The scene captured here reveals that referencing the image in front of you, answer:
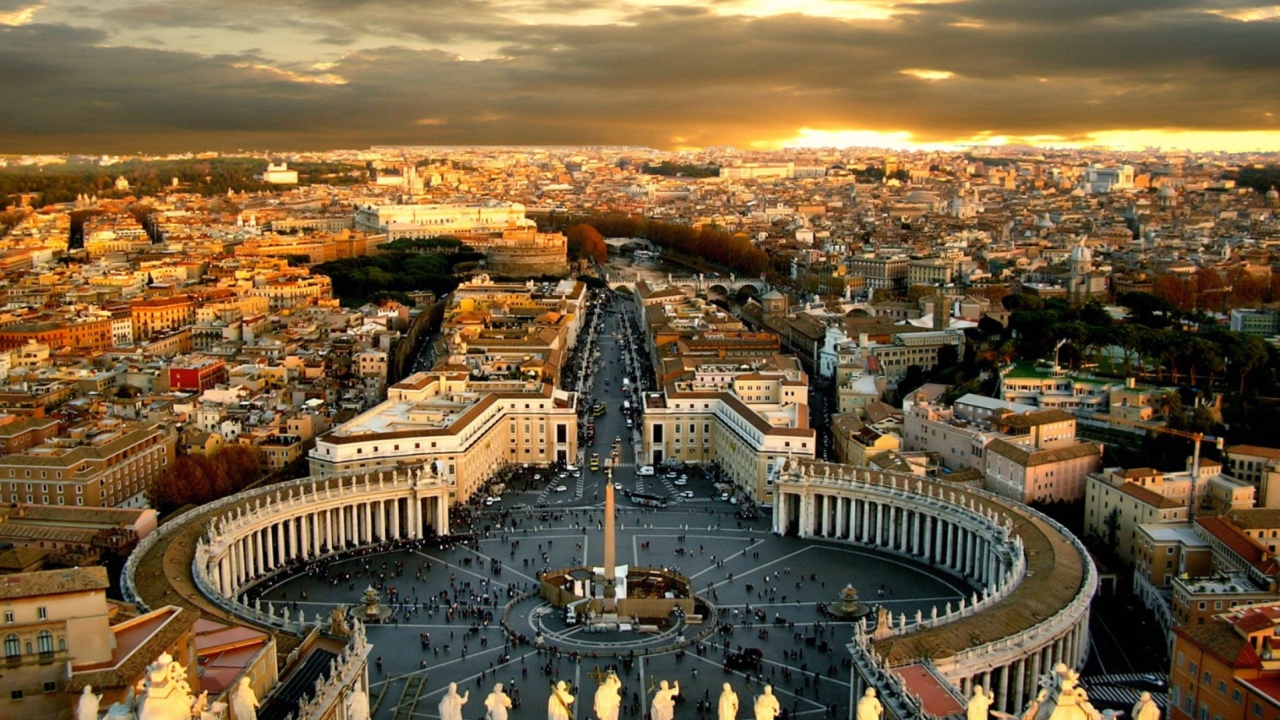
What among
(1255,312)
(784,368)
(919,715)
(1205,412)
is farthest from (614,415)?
(919,715)

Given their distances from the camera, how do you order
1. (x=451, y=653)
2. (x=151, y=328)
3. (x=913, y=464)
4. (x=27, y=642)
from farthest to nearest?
(x=151, y=328), (x=913, y=464), (x=451, y=653), (x=27, y=642)

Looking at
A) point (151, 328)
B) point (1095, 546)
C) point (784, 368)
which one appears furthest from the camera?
point (151, 328)

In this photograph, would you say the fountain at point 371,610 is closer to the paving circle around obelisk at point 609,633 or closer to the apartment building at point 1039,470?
the paving circle around obelisk at point 609,633

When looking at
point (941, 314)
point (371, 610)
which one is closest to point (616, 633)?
point (371, 610)

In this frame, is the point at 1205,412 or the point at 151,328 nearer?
the point at 1205,412

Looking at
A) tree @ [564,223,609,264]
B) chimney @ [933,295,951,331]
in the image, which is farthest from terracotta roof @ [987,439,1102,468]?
tree @ [564,223,609,264]

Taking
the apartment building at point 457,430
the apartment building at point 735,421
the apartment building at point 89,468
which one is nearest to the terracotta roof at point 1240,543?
the apartment building at point 735,421

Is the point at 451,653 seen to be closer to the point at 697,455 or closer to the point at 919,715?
the point at 919,715

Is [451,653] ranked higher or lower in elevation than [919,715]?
lower
